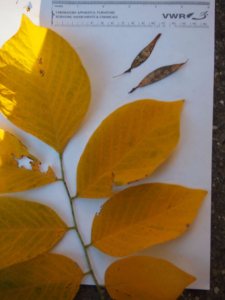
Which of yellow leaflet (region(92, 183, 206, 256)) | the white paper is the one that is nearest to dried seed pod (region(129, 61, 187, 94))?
the white paper

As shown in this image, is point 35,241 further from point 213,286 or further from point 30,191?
point 213,286

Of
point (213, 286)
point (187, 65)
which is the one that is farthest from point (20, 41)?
point (213, 286)

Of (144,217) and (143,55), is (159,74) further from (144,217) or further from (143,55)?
(144,217)

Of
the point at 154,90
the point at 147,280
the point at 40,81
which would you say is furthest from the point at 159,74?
A: the point at 147,280

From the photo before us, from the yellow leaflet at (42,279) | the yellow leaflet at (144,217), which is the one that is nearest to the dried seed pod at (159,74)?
the yellow leaflet at (144,217)

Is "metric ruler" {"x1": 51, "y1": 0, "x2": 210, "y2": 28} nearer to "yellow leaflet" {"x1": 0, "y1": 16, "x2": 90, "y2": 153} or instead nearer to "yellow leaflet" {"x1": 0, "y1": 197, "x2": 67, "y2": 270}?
"yellow leaflet" {"x1": 0, "y1": 16, "x2": 90, "y2": 153}

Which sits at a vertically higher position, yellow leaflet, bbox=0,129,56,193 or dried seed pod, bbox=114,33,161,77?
dried seed pod, bbox=114,33,161,77
